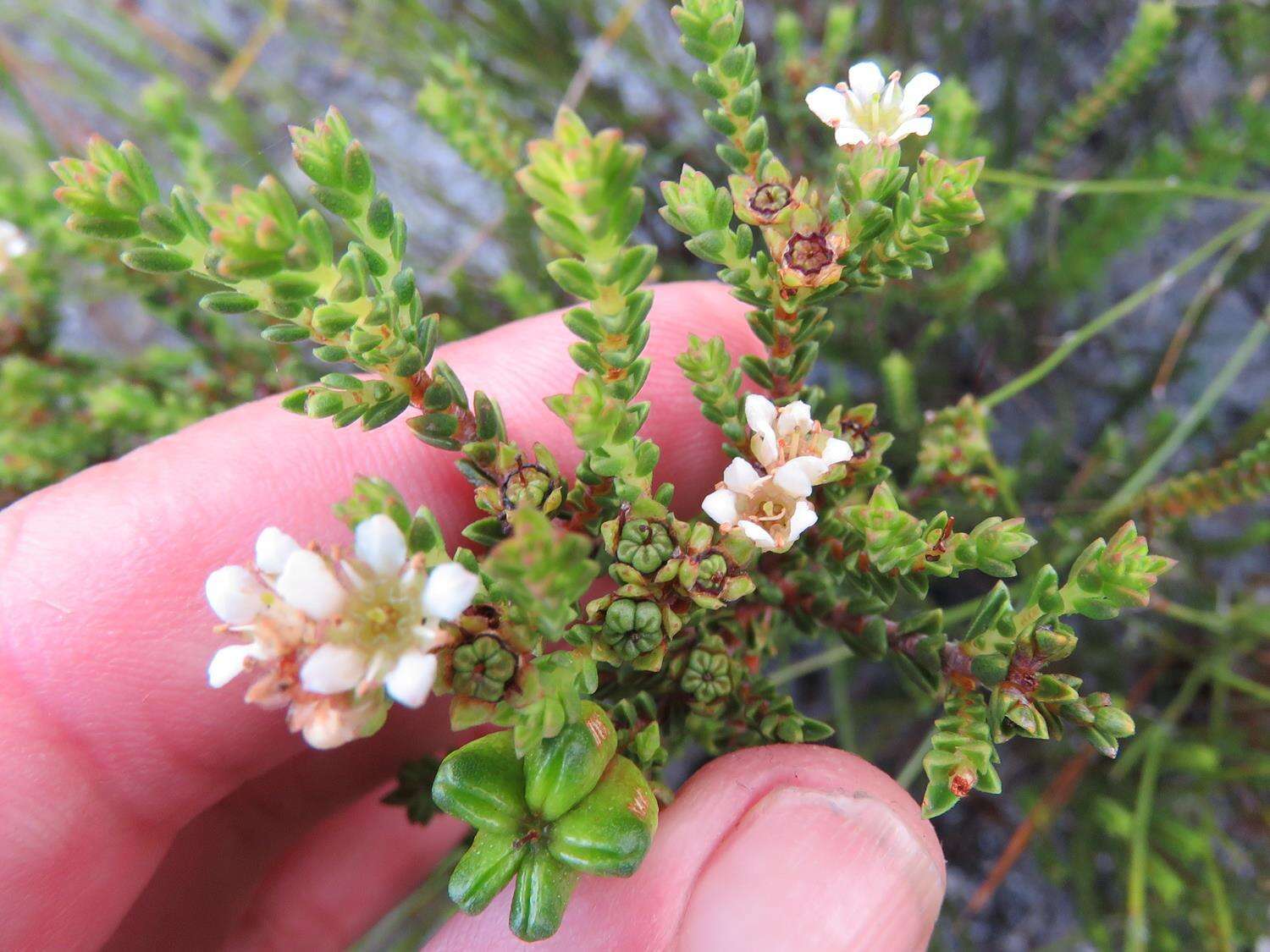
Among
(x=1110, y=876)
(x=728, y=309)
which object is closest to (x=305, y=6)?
(x=728, y=309)

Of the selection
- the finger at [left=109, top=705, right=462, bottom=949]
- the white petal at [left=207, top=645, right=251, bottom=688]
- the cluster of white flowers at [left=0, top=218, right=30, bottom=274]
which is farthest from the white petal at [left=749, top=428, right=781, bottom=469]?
the cluster of white flowers at [left=0, top=218, right=30, bottom=274]

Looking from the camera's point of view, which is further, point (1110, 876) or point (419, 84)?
point (419, 84)

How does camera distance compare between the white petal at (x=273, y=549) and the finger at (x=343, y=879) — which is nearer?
the white petal at (x=273, y=549)

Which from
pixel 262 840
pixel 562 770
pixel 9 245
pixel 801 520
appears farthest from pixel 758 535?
pixel 9 245

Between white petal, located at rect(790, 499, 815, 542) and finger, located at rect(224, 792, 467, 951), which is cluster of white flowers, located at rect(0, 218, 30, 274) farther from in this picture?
white petal, located at rect(790, 499, 815, 542)

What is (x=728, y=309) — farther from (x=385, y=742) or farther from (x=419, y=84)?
(x=419, y=84)

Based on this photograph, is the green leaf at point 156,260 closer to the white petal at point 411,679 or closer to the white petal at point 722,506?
the white petal at point 411,679

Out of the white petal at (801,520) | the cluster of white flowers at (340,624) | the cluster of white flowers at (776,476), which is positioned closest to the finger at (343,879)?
the cluster of white flowers at (340,624)

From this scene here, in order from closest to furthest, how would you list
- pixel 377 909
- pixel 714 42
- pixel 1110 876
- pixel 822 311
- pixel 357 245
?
pixel 357 245 < pixel 714 42 < pixel 822 311 < pixel 377 909 < pixel 1110 876
